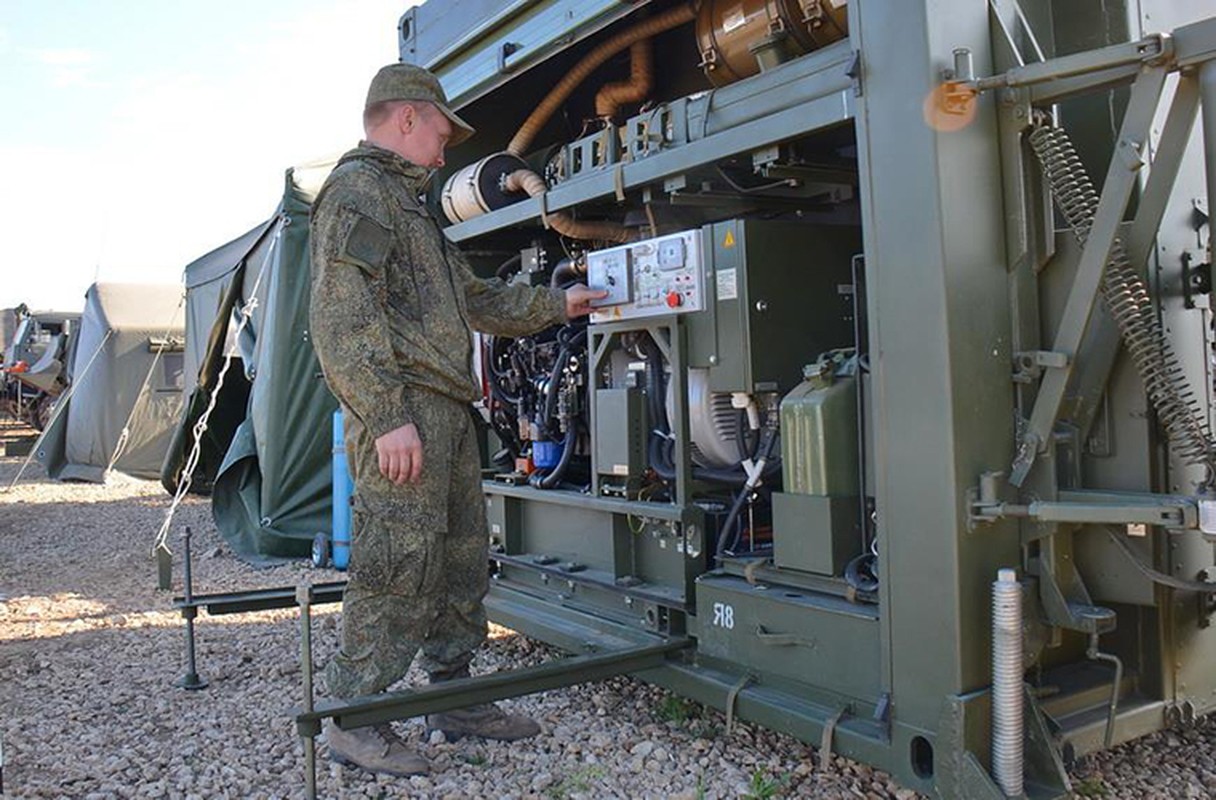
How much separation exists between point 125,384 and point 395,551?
10830 millimetres

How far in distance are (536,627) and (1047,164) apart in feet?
8.22

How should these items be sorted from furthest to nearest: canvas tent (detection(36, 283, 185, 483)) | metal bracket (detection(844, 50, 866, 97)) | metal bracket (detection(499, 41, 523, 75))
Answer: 1. canvas tent (detection(36, 283, 185, 483))
2. metal bracket (detection(499, 41, 523, 75))
3. metal bracket (detection(844, 50, 866, 97))

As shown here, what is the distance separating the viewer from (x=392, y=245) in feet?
9.86

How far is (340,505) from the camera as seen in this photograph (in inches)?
262

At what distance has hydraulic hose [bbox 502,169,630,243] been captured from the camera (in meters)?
4.00

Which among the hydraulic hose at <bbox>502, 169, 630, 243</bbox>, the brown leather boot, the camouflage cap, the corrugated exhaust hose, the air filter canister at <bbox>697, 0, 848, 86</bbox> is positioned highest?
the corrugated exhaust hose

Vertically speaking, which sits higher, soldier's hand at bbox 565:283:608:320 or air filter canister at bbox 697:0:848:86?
air filter canister at bbox 697:0:848:86

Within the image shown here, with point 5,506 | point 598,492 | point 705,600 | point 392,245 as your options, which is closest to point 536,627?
point 598,492

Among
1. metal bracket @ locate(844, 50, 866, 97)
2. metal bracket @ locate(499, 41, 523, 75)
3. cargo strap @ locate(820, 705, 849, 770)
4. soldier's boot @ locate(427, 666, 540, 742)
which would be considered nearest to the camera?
metal bracket @ locate(844, 50, 866, 97)

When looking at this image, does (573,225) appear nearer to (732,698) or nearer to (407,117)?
(407,117)

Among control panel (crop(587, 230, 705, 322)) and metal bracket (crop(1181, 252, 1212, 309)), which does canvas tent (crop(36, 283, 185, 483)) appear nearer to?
control panel (crop(587, 230, 705, 322))

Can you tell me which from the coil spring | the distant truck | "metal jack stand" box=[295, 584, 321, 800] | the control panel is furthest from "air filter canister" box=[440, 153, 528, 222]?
the distant truck

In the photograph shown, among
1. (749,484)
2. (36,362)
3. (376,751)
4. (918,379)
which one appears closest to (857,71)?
(918,379)

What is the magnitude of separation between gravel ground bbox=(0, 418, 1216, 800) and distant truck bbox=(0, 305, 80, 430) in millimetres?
13863
